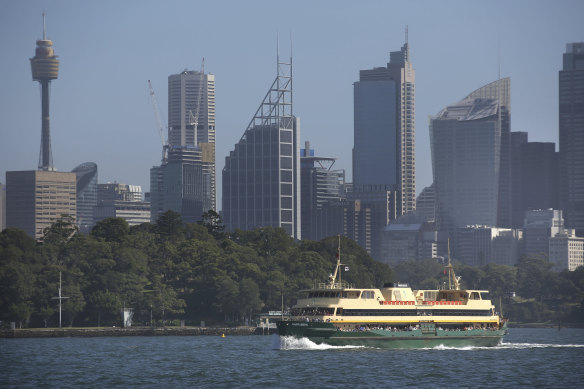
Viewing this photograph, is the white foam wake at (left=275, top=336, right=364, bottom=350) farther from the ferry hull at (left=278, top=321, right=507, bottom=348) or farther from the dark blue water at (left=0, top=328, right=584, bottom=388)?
the ferry hull at (left=278, top=321, right=507, bottom=348)

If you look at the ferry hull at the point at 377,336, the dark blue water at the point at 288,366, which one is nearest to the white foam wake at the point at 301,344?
the dark blue water at the point at 288,366

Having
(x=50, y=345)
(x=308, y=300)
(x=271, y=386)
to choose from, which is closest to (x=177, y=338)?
(x=50, y=345)

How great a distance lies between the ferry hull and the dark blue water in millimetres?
947

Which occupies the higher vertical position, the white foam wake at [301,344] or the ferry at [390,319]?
the ferry at [390,319]

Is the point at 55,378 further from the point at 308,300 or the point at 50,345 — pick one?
the point at 50,345

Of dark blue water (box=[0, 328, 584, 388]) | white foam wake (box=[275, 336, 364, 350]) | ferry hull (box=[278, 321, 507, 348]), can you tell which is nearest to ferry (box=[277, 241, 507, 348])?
ferry hull (box=[278, 321, 507, 348])

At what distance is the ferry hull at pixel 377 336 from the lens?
448 ft

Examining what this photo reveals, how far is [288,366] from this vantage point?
122812mm

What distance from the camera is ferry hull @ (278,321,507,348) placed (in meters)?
136

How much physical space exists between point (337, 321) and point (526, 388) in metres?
34.6

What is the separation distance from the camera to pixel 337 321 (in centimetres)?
13688

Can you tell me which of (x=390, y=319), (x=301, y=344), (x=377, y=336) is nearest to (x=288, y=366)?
(x=301, y=344)

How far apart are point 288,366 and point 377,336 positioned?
18290 millimetres

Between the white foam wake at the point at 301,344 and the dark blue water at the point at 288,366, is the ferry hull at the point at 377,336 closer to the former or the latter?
the white foam wake at the point at 301,344
